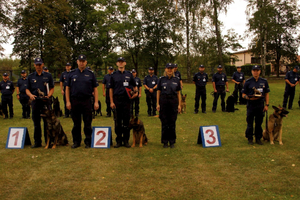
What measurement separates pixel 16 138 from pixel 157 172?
4236mm

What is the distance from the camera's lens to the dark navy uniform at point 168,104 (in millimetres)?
6605

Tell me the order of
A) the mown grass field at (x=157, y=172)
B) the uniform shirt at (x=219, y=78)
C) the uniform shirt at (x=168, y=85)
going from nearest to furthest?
the mown grass field at (x=157, y=172), the uniform shirt at (x=168, y=85), the uniform shirt at (x=219, y=78)

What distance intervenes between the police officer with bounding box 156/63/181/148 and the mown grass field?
1.47 ft

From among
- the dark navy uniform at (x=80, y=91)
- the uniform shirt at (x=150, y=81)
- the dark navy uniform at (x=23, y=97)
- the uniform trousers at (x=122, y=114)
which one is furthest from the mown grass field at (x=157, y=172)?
the dark navy uniform at (x=23, y=97)

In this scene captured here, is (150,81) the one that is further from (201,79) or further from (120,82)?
(120,82)

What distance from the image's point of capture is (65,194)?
418 cm

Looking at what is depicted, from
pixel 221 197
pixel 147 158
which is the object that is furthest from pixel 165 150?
pixel 221 197

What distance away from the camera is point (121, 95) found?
21.9ft

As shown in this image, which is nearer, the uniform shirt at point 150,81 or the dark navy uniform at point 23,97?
the uniform shirt at point 150,81

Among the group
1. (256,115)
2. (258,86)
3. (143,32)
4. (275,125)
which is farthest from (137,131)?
(143,32)

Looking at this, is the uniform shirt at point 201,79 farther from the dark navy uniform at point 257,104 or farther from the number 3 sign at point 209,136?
the number 3 sign at point 209,136

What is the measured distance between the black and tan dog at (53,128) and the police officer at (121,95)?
1.50 meters

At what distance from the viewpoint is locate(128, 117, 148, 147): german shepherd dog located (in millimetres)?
6625

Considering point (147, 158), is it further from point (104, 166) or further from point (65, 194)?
point (65, 194)
